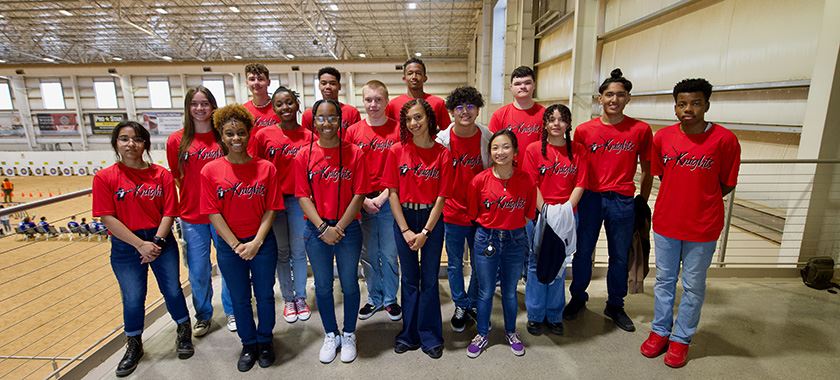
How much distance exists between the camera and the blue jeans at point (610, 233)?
9.32 feet

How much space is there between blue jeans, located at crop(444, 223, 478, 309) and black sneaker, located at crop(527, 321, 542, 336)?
0.45 metres

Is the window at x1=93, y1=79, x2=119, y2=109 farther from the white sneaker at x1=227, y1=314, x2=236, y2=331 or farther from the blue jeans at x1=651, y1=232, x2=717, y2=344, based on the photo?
the blue jeans at x1=651, y1=232, x2=717, y2=344

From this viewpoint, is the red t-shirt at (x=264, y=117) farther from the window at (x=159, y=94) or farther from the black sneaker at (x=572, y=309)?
the window at (x=159, y=94)

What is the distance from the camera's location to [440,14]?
18219 millimetres

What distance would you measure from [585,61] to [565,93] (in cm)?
142

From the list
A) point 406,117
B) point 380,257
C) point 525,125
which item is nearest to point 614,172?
point 525,125

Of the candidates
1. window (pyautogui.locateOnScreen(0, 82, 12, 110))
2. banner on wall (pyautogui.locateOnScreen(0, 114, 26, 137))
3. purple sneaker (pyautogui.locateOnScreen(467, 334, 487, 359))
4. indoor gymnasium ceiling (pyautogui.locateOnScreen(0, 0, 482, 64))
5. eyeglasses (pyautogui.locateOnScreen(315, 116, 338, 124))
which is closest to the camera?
eyeglasses (pyautogui.locateOnScreen(315, 116, 338, 124))

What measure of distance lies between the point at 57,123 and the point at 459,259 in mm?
30141

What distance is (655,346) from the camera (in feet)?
8.81

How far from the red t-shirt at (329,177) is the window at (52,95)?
29.5 metres

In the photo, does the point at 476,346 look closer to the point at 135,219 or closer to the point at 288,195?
the point at 288,195

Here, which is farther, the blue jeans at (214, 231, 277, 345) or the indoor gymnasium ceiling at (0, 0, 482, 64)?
the indoor gymnasium ceiling at (0, 0, 482, 64)

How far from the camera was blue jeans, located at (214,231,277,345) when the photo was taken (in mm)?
2492

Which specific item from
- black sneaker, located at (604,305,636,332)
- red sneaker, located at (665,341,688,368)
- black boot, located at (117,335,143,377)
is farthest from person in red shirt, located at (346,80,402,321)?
red sneaker, located at (665,341,688,368)
